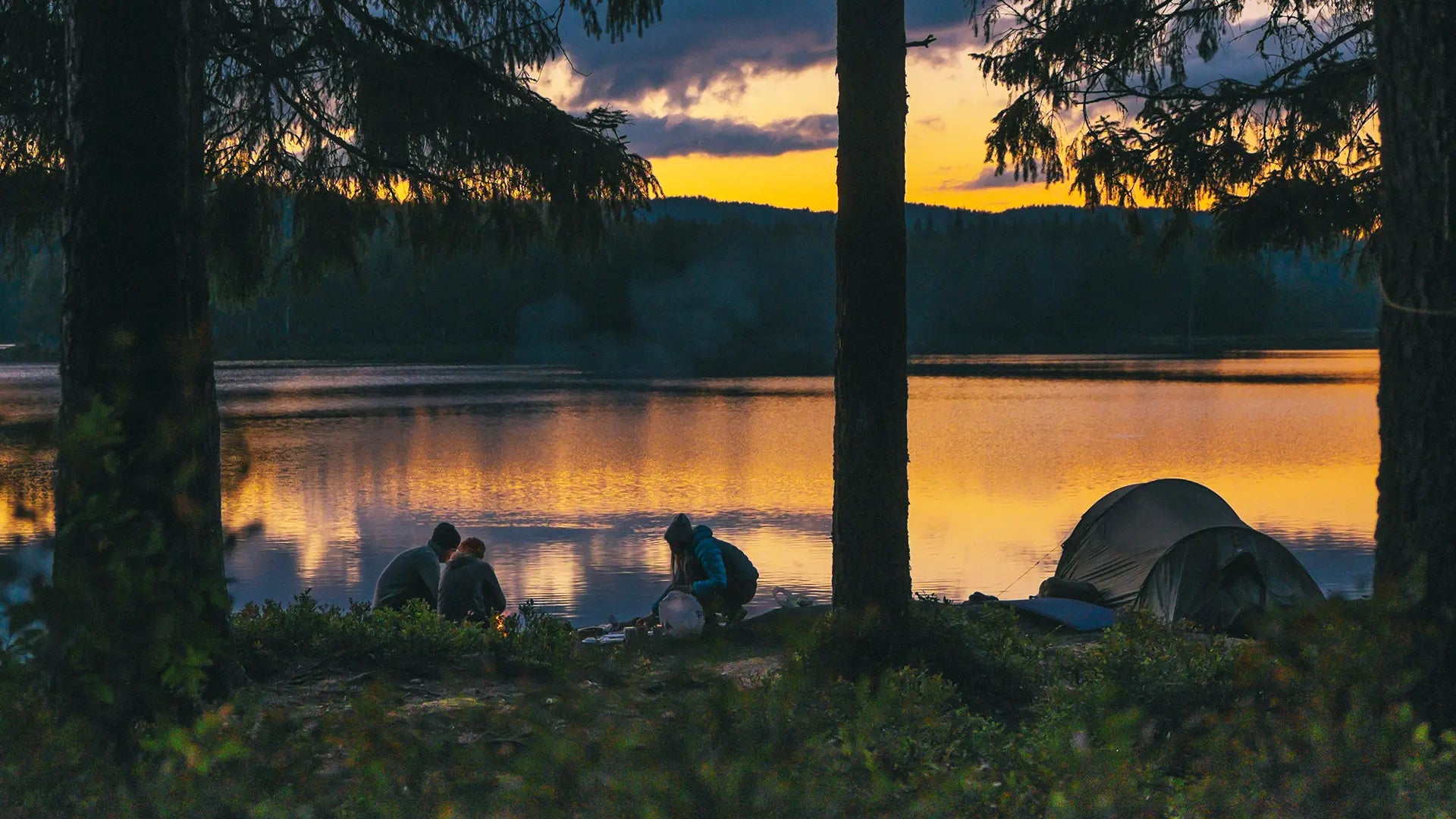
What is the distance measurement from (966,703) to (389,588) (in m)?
5.19

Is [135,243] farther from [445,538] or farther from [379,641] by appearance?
[445,538]

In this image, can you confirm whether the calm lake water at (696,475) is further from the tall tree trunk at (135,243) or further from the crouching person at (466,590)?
the crouching person at (466,590)

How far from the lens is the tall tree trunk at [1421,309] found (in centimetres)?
457

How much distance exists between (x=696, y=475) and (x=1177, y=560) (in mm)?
16124

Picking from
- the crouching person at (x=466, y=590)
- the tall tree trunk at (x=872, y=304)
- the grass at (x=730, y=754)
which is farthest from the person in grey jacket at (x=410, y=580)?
the grass at (x=730, y=754)

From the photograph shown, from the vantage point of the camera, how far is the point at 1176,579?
428 inches

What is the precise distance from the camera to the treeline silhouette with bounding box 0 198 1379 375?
360ft

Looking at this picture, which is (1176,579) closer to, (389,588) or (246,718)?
(389,588)

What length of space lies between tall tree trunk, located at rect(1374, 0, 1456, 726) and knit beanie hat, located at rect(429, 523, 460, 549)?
24.6 feet

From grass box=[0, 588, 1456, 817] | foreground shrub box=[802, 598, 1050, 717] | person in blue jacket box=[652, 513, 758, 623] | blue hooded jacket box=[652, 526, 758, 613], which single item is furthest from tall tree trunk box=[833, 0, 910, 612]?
blue hooded jacket box=[652, 526, 758, 613]

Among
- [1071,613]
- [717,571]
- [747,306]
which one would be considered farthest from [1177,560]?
[747,306]

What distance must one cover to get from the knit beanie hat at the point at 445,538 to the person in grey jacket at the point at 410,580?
0.37m

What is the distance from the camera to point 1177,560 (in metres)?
10.9

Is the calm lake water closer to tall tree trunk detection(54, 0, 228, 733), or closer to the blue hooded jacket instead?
tall tree trunk detection(54, 0, 228, 733)
